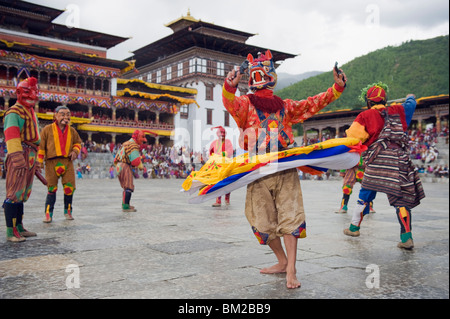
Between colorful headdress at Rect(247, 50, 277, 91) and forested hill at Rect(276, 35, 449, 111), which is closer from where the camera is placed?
colorful headdress at Rect(247, 50, 277, 91)

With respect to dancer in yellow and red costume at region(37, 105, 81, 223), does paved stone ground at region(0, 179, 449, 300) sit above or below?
below

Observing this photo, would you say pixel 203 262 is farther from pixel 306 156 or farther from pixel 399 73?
pixel 399 73

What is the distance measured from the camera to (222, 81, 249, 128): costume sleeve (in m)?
3.03

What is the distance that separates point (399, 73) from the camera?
2694 inches

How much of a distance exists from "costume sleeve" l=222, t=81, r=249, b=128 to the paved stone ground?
1.19 meters

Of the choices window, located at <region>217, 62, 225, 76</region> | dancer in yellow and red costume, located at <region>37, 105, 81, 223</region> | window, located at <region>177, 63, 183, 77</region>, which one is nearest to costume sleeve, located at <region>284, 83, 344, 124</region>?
dancer in yellow and red costume, located at <region>37, 105, 81, 223</region>

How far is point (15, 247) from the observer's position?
154 inches

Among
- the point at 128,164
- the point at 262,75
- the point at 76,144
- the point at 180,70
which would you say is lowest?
the point at 128,164

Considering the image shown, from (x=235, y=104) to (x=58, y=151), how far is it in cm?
326

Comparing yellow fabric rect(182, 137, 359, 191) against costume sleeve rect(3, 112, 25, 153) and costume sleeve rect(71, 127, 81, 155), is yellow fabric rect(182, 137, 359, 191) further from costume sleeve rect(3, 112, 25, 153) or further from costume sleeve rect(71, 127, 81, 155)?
costume sleeve rect(71, 127, 81, 155)

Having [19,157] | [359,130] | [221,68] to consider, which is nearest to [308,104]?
[359,130]
